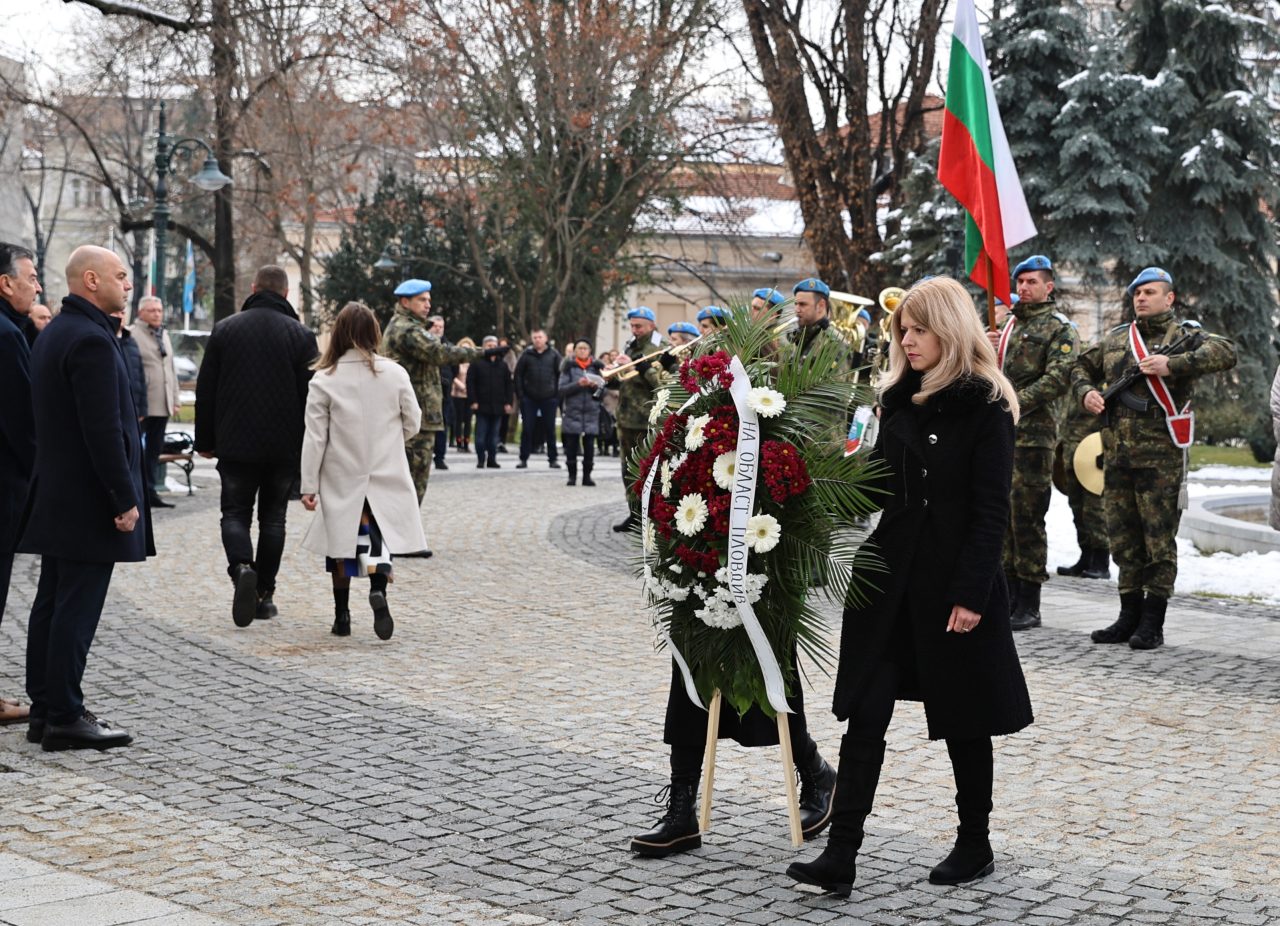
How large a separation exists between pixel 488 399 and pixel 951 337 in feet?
63.0

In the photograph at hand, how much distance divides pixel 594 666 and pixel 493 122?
72.1 feet

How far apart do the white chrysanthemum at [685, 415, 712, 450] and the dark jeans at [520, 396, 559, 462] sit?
1763 cm

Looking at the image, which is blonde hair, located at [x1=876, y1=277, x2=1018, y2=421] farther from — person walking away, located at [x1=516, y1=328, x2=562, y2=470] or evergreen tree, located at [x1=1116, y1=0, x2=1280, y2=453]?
evergreen tree, located at [x1=1116, y1=0, x2=1280, y2=453]

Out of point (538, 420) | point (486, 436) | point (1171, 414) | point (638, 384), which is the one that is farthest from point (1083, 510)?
point (538, 420)

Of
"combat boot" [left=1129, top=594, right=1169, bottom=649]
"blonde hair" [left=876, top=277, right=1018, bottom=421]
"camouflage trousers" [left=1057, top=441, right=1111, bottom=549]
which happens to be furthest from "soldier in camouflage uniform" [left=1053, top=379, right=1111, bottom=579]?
"blonde hair" [left=876, top=277, right=1018, bottom=421]

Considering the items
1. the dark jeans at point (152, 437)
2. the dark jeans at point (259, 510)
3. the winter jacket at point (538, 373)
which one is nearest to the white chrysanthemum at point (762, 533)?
the dark jeans at point (259, 510)

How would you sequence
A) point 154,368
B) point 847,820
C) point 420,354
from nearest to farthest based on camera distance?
point 847,820
point 420,354
point 154,368

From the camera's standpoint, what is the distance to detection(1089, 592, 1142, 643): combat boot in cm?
932

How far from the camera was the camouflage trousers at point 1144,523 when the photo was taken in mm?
9078

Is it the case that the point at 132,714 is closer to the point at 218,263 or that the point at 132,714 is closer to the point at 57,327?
the point at 57,327

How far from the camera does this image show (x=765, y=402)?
4.92m

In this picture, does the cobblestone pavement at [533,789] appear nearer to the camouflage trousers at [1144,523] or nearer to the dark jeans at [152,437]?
the camouflage trousers at [1144,523]

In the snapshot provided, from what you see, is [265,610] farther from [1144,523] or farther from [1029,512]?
[1144,523]

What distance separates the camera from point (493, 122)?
95.1 feet
